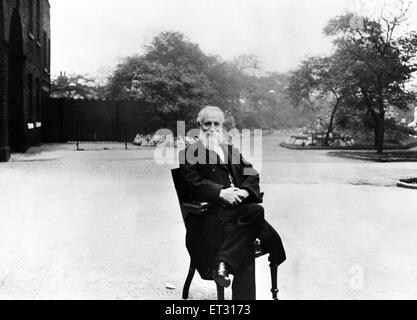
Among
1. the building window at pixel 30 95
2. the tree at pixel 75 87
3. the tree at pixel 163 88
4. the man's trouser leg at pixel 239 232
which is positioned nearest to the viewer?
the man's trouser leg at pixel 239 232

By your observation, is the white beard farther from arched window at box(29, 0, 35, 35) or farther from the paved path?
arched window at box(29, 0, 35, 35)

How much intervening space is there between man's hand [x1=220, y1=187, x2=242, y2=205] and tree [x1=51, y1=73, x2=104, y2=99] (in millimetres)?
37339

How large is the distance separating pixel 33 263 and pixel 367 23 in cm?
2129

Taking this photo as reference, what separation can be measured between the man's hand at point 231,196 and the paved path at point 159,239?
3.08ft

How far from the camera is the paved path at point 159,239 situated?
487 cm

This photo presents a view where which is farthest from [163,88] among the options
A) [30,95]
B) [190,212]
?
[190,212]

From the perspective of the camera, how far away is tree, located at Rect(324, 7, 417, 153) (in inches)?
914

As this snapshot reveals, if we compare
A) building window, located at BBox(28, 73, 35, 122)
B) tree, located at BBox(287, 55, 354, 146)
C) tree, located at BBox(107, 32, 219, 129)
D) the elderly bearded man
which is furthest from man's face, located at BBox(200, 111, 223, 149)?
tree, located at BBox(107, 32, 219, 129)

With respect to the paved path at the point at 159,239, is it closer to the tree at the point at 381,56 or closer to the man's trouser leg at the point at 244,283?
the man's trouser leg at the point at 244,283

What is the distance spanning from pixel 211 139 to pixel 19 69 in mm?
17980

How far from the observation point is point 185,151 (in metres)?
4.23

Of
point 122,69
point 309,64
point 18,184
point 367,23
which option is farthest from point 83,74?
point 18,184

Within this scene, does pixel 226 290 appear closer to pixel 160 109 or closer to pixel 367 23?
pixel 367 23

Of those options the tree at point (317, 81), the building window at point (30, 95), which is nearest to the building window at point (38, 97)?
the building window at point (30, 95)
